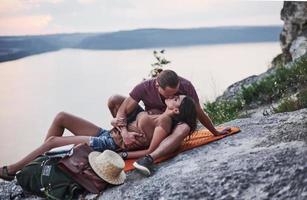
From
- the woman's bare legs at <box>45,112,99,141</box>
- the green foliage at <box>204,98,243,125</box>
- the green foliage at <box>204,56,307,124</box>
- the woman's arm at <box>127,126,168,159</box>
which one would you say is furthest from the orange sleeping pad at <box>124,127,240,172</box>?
the green foliage at <box>204,56,307,124</box>

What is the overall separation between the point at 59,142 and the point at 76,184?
727mm

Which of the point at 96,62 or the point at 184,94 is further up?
the point at 184,94

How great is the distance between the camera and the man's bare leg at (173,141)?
5.65 m

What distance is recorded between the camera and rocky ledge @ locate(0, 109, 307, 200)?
444 centimetres

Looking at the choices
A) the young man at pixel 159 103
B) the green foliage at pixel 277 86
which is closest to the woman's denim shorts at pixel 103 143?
the young man at pixel 159 103

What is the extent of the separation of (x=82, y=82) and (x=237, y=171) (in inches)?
765

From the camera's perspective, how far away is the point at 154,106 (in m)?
6.12

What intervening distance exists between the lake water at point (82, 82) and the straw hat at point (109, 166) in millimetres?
5781

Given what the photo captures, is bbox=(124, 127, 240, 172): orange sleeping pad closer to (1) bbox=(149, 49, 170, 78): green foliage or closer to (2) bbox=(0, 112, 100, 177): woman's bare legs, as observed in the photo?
(2) bbox=(0, 112, 100, 177): woman's bare legs

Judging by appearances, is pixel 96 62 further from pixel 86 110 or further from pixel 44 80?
pixel 86 110

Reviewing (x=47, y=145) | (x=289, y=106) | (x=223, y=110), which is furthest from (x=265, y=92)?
(x=47, y=145)

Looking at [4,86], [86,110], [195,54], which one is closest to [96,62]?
[195,54]

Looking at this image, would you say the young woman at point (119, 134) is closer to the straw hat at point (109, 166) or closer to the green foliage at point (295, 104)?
the straw hat at point (109, 166)

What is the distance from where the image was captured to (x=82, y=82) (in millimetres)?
23844
